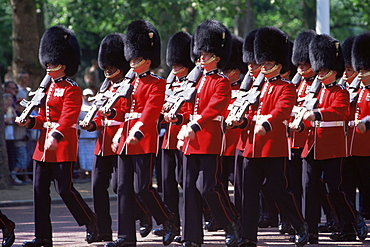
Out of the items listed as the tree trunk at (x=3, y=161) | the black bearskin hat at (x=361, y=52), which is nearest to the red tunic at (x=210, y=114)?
the black bearskin hat at (x=361, y=52)

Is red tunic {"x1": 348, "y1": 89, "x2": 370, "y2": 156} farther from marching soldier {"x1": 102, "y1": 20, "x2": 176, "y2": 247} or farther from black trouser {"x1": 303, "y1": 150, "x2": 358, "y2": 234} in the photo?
marching soldier {"x1": 102, "y1": 20, "x2": 176, "y2": 247}

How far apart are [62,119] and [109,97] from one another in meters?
0.54

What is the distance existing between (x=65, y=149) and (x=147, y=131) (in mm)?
742

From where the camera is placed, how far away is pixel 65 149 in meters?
7.43

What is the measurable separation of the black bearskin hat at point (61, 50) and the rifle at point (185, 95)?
37.1 inches

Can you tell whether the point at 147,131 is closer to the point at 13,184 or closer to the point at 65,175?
the point at 65,175

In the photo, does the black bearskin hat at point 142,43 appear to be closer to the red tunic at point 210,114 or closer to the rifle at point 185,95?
the rifle at point 185,95

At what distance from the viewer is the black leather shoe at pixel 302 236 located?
742cm

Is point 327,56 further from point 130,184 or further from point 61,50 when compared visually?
point 61,50

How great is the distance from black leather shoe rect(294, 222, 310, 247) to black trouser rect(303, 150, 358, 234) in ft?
1.20

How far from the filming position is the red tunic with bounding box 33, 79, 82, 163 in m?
7.40

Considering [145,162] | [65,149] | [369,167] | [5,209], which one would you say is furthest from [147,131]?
[5,209]

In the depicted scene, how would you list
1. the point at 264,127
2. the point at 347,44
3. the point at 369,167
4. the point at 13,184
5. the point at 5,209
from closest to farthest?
the point at 264,127, the point at 369,167, the point at 347,44, the point at 5,209, the point at 13,184

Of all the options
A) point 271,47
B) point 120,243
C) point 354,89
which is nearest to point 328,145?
point 271,47
